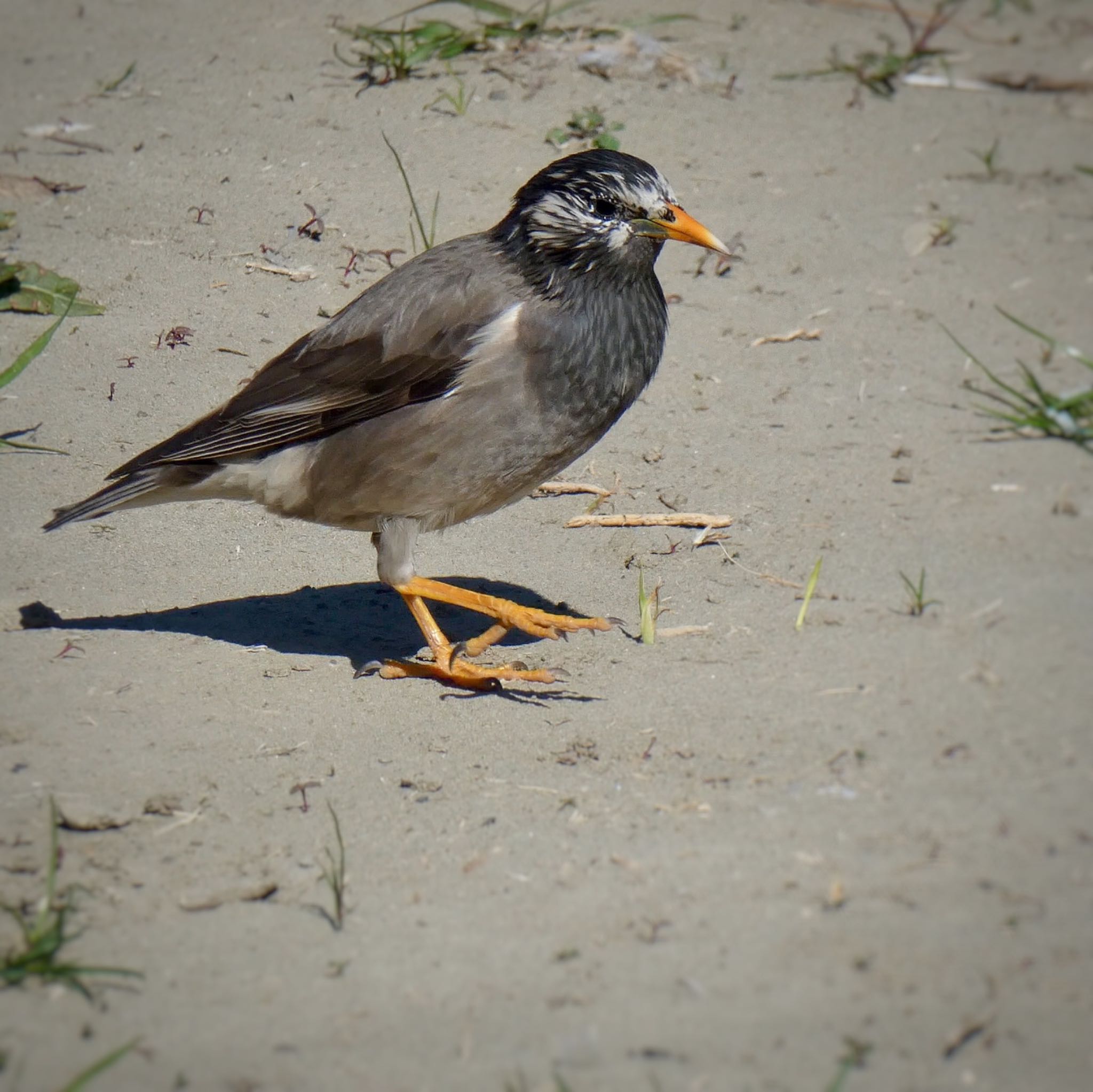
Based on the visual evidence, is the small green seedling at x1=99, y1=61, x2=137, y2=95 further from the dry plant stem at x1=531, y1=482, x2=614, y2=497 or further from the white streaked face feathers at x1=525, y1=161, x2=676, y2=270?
the white streaked face feathers at x1=525, y1=161, x2=676, y2=270

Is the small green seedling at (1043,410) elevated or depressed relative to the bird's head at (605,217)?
depressed

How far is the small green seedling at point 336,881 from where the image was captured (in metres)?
3.55

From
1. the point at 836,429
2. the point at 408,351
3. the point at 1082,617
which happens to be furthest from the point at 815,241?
the point at 1082,617

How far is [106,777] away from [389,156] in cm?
478

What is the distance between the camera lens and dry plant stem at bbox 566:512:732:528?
5770 mm

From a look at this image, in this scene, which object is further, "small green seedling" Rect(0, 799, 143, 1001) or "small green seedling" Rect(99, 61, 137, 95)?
"small green seedling" Rect(99, 61, 137, 95)

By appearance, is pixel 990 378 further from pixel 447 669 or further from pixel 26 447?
pixel 26 447

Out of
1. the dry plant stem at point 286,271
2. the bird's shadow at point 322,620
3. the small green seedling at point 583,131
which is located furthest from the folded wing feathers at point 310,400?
the small green seedling at point 583,131

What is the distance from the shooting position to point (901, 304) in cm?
701

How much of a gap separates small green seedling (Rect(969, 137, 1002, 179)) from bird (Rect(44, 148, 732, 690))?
3.49 meters

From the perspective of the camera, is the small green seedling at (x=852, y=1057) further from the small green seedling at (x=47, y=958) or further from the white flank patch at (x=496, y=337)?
the white flank patch at (x=496, y=337)

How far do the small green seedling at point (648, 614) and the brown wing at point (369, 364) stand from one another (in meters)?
1.11

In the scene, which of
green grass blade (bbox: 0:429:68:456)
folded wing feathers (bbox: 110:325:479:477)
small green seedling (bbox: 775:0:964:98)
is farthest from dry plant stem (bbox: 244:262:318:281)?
small green seedling (bbox: 775:0:964:98)

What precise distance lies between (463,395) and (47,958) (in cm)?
259
